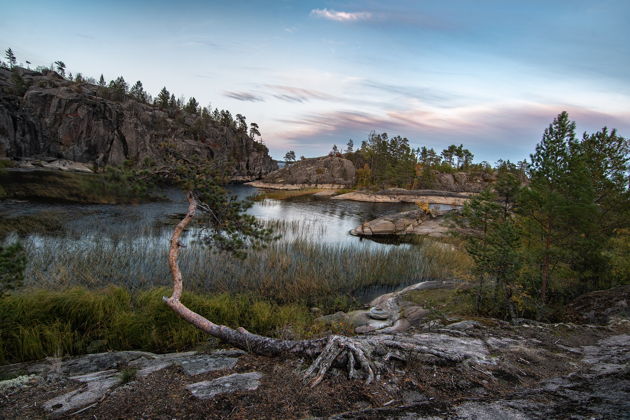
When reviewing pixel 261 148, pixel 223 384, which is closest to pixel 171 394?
pixel 223 384

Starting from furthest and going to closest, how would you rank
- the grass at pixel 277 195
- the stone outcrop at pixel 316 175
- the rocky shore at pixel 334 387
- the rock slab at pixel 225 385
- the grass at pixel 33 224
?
the stone outcrop at pixel 316 175, the grass at pixel 277 195, the grass at pixel 33 224, the rock slab at pixel 225 385, the rocky shore at pixel 334 387

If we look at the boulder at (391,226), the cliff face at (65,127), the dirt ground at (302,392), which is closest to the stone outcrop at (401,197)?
the cliff face at (65,127)

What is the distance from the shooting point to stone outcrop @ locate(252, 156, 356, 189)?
79.9 m

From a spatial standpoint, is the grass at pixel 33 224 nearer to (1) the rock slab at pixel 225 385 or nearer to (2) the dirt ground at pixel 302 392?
(2) the dirt ground at pixel 302 392

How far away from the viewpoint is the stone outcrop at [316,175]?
262 feet

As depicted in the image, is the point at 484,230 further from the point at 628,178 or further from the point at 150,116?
the point at 150,116

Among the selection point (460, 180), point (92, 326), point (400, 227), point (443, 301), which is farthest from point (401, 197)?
point (92, 326)

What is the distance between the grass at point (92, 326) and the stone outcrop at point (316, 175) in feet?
231

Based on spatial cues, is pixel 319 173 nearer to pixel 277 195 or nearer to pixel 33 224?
pixel 277 195

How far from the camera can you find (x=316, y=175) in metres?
81.6

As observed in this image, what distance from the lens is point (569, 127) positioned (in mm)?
8398

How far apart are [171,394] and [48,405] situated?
1239 millimetres

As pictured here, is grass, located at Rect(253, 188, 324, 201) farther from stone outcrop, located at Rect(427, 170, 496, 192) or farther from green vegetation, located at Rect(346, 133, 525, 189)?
stone outcrop, located at Rect(427, 170, 496, 192)

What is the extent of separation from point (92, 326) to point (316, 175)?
76.3 metres
